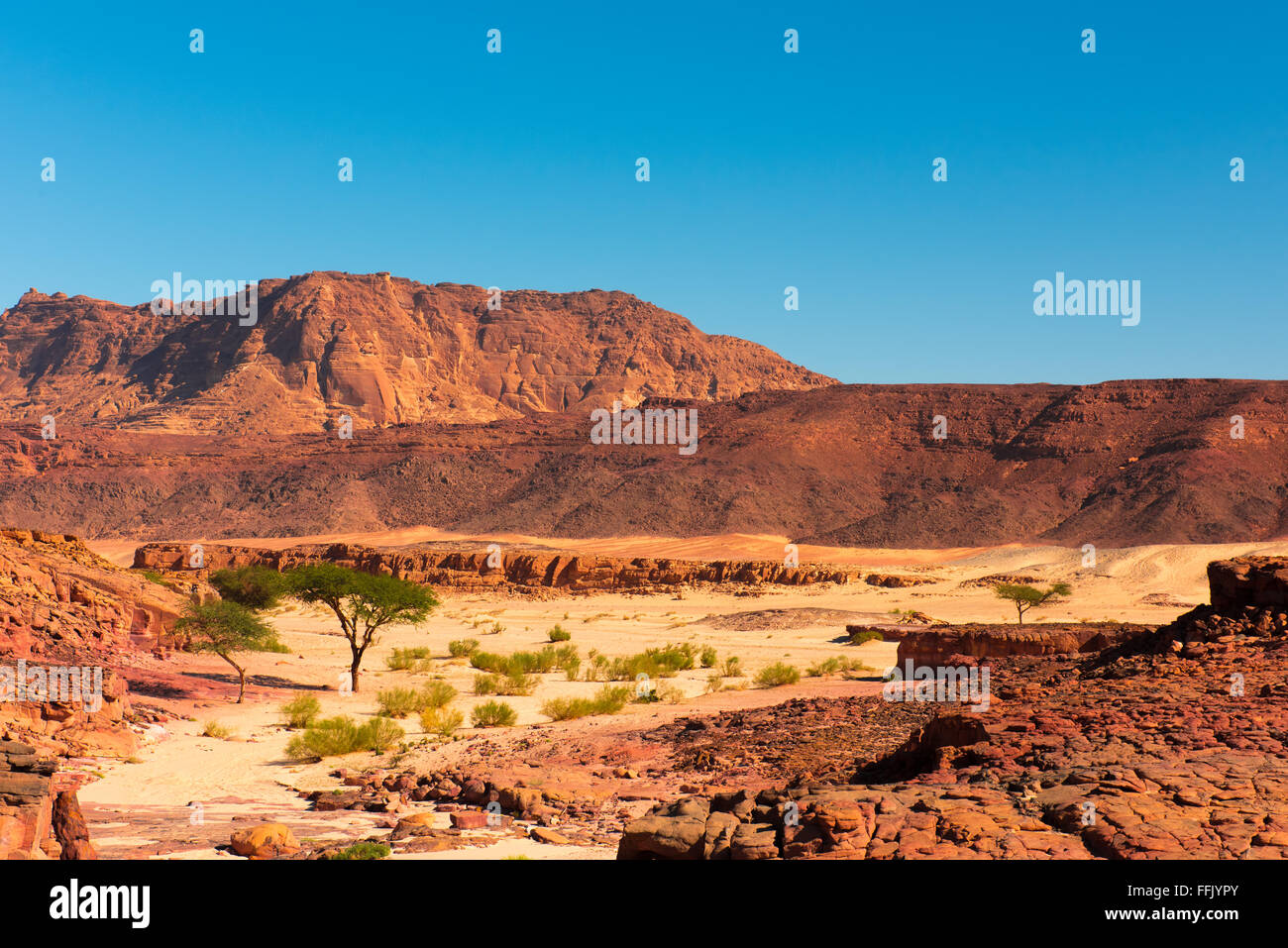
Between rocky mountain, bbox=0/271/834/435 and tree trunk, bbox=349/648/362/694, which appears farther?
rocky mountain, bbox=0/271/834/435

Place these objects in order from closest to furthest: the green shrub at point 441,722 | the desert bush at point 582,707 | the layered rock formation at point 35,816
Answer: the layered rock formation at point 35,816 < the green shrub at point 441,722 < the desert bush at point 582,707

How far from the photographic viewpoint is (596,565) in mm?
62875

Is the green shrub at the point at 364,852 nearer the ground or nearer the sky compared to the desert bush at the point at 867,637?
nearer the sky

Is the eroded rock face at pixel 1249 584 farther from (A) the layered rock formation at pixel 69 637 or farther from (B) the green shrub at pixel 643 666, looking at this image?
(A) the layered rock formation at pixel 69 637

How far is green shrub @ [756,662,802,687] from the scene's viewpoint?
89.1 ft

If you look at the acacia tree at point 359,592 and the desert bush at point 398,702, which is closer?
the desert bush at point 398,702

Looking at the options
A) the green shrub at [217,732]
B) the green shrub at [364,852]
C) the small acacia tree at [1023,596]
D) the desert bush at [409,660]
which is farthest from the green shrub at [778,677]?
the green shrub at [364,852]

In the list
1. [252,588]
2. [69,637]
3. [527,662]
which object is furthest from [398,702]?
[252,588]

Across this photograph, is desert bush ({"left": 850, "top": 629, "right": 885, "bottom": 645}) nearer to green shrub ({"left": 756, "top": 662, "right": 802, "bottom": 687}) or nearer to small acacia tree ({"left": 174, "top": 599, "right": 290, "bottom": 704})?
green shrub ({"left": 756, "top": 662, "right": 802, "bottom": 687})

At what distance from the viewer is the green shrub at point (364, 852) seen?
10320 mm

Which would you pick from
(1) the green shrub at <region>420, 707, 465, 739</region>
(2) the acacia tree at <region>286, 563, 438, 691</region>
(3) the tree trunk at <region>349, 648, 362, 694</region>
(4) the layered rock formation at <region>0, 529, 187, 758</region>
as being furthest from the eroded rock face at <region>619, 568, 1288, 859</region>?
(2) the acacia tree at <region>286, 563, 438, 691</region>

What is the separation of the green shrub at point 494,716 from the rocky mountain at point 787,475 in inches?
2588

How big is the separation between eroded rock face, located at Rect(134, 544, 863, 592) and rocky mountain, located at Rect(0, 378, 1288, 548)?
83.9ft
